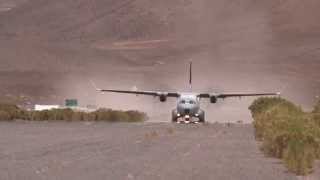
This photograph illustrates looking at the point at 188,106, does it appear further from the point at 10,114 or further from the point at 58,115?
the point at 10,114

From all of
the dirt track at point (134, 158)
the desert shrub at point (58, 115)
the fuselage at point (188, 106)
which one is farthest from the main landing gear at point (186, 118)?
the dirt track at point (134, 158)

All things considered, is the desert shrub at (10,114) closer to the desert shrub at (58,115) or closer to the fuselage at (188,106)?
the desert shrub at (58,115)

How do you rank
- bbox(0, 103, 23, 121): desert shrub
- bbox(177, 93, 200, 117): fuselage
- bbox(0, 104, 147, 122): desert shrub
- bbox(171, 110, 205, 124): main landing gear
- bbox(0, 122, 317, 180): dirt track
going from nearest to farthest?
bbox(0, 122, 317, 180): dirt track, bbox(177, 93, 200, 117): fuselage, bbox(171, 110, 205, 124): main landing gear, bbox(0, 103, 23, 121): desert shrub, bbox(0, 104, 147, 122): desert shrub

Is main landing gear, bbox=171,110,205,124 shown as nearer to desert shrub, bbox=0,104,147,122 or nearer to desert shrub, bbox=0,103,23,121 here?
desert shrub, bbox=0,104,147,122

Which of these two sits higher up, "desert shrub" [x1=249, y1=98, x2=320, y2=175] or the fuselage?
the fuselage

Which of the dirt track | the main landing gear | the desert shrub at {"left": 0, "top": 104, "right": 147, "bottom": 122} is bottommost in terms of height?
the dirt track

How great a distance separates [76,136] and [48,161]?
56.7ft

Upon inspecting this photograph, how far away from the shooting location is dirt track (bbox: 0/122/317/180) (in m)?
24.5

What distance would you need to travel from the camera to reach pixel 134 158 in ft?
101

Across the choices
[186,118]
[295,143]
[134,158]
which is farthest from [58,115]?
[295,143]

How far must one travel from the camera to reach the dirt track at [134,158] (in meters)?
24.5

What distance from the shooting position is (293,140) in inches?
1166

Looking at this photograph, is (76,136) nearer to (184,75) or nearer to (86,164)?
(86,164)

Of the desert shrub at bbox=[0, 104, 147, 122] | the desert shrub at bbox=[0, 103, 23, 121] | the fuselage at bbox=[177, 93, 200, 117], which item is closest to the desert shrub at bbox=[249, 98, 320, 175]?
the fuselage at bbox=[177, 93, 200, 117]
